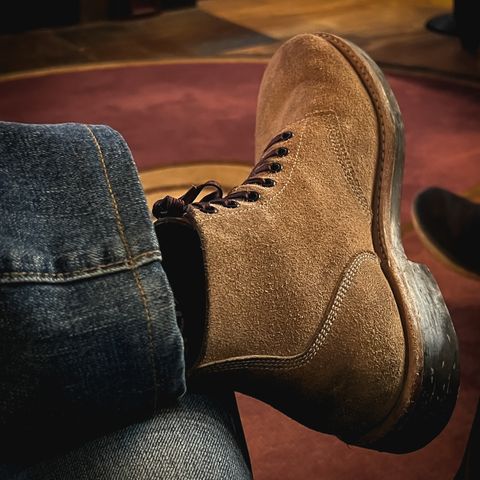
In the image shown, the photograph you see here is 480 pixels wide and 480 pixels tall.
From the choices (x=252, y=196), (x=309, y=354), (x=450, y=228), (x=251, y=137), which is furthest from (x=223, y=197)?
(x=251, y=137)

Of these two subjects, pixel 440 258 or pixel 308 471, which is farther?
pixel 440 258

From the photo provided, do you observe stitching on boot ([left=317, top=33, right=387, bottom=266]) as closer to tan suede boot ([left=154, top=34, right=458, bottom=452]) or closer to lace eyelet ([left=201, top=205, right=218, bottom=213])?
tan suede boot ([left=154, top=34, right=458, bottom=452])

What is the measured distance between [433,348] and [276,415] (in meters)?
0.44

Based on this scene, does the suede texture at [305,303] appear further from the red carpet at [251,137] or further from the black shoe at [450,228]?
the black shoe at [450,228]

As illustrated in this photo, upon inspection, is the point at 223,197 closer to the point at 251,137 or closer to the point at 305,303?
the point at 305,303

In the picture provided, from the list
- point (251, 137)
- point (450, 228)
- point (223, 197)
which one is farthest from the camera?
point (251, 137)

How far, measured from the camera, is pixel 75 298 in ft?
1.35

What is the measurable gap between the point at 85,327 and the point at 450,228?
33.9 inches

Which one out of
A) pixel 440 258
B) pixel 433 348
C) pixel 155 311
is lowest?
pixel 440 258

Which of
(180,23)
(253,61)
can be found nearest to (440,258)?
(253,61)

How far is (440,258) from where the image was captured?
45.3 inches

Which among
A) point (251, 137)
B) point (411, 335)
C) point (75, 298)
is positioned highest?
point (75, 298)

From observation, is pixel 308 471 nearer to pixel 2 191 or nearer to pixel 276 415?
pixel 276 415

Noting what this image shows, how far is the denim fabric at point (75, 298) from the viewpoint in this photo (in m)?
0.40
